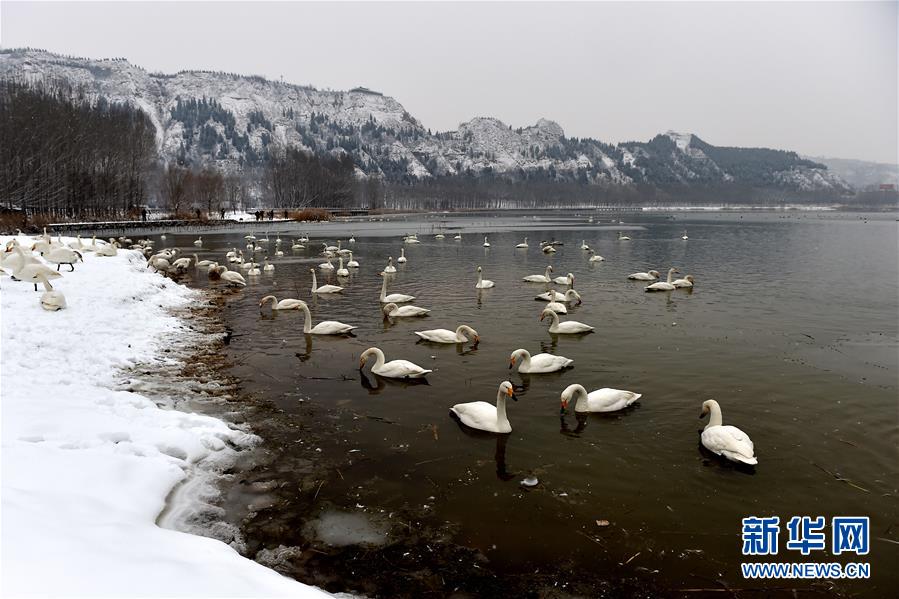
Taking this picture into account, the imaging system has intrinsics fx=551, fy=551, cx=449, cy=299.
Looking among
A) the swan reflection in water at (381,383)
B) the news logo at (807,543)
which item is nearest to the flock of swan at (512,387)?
the swan reflection in water at (381,383)

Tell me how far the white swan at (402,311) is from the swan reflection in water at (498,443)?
28.5ft

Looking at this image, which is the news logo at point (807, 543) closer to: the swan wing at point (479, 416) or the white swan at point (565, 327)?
the swan wing at point (479, 416)

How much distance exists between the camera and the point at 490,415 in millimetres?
9266

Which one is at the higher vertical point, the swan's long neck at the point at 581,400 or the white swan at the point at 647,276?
the white swan at the point at 647,276

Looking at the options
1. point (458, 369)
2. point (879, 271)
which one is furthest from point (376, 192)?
point (458, 369)

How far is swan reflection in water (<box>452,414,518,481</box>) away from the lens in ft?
25.9

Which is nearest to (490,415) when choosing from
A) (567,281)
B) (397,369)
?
(397,369)

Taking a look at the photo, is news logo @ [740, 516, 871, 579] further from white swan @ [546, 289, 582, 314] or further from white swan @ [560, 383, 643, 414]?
white swan @ [546, 289, 582, 314]

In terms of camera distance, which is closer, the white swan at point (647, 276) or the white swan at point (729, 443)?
the white swan at point (729, 443)

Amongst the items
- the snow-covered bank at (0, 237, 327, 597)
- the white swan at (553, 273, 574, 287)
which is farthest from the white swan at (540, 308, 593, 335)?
the snow-covered bank at (0, 237, 327, 597)

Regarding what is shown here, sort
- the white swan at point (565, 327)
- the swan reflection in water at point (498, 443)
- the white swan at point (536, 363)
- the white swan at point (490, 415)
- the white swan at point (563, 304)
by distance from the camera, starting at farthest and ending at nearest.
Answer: the white swan at point (563, 304)
the white swan at point (565, 327)
the white swan at point (536, 363)
the white swan at point (490, 415)
the swan reflection in water at point (498, 443)

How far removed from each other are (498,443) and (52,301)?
38.9ft

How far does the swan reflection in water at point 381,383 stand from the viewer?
452 inches

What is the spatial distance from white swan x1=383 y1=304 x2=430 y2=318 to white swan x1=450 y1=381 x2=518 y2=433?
905 centimetres
